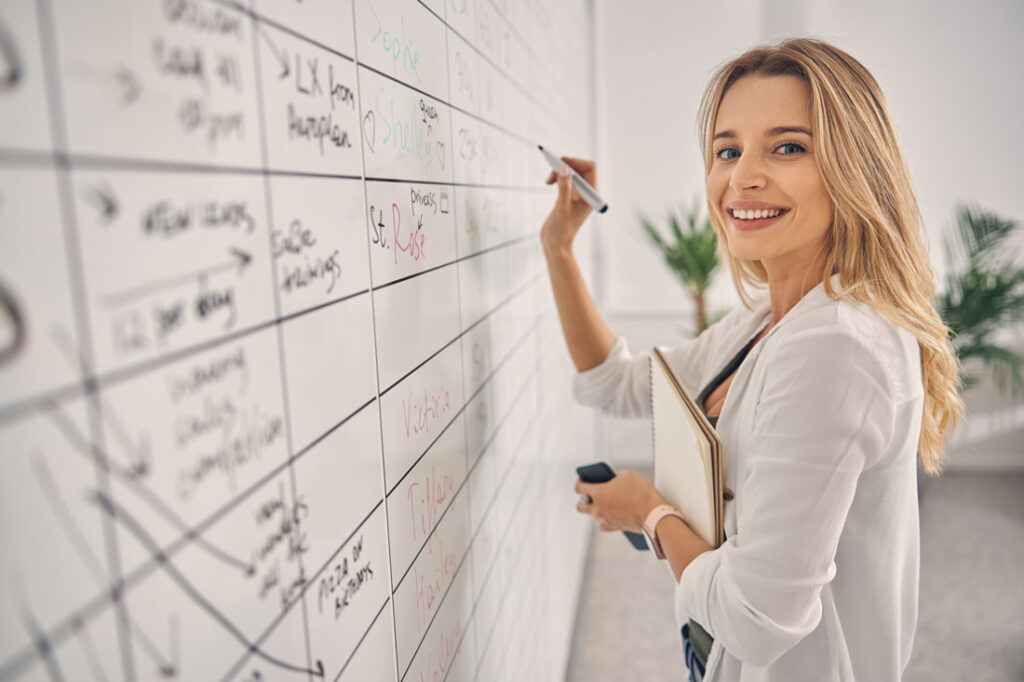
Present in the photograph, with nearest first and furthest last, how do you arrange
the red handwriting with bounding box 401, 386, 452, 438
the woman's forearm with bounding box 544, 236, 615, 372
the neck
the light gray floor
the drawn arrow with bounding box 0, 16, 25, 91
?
the drawn arrow with bounding box 0, 16, 25, 91 → the red handwriting with bounding box 401, 386, 452, 438 → the neck → the woman's forearm with bounding box 544, 236, 615, 372 → the light gray floor

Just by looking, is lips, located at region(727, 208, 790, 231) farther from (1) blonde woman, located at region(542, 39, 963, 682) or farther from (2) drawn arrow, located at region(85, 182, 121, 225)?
(2) drawn arrow, located at region(85, 182, 121, 225)

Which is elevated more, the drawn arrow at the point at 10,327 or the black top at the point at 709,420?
the drawn arrow at the point at 10,327

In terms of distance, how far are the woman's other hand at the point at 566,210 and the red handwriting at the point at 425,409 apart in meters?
0.49

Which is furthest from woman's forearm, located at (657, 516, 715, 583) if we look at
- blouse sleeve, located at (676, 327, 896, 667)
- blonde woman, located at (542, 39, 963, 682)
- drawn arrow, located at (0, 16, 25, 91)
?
drawn arrow, located at (0, 16, 25, 91)

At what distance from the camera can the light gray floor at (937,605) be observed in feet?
6.76

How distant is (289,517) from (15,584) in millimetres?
205

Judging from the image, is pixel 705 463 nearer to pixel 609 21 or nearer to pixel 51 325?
pixel 51 325

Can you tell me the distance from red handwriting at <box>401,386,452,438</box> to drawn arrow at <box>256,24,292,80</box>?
1.11 feet

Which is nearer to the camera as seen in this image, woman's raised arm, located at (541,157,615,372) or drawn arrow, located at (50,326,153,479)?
drawn arrow, located at (50,326,153,479)

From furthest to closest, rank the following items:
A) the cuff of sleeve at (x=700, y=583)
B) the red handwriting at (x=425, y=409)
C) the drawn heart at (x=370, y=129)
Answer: the cuff of sleeve at (x=700, y=583), the red handwriting at (x=425, y=409), the drawn heart at (x=370, y=129)

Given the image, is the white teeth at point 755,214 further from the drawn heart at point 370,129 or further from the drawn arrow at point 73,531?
the drawn arrow at point 73,531

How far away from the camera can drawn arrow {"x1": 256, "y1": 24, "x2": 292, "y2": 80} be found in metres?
0.43

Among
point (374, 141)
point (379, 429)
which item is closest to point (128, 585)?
point (379, 429)

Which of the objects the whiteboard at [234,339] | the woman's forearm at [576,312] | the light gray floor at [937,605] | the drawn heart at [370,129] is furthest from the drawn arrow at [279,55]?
the light gray floor at [937,605]
